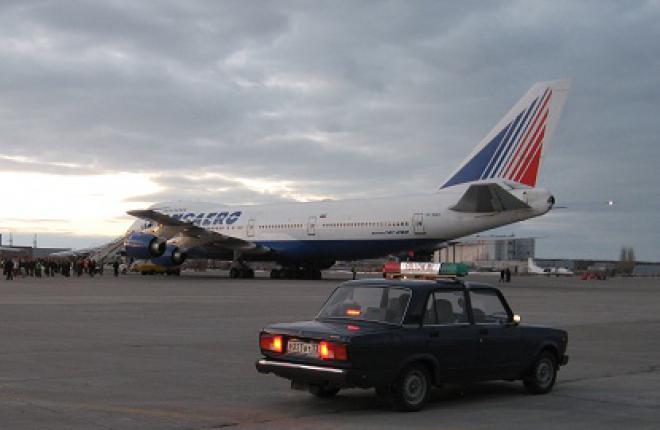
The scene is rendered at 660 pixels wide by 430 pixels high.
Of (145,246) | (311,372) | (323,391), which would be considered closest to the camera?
(311,372)

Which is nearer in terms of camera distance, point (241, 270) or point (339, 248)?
point (339, 248)

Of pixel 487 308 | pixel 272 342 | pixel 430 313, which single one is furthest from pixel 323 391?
pixel 487 308

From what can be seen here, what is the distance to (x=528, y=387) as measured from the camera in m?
10.5

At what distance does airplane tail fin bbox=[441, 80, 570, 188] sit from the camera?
138ft

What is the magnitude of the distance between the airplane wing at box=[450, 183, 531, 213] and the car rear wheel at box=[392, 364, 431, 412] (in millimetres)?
30205

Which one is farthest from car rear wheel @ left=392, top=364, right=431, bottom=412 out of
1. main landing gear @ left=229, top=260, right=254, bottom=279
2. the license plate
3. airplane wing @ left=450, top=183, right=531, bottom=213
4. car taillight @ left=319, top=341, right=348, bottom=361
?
main landing gear @ left=229, top=260, right=254, bottom=279

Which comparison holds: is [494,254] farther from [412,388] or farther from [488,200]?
[412,388]

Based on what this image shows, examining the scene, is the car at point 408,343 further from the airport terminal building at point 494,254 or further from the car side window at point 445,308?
the airport terminal building at point 494,254

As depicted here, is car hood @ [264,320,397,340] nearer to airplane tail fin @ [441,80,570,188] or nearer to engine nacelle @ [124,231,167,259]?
airplane tail fin @ [441,80,570,188]

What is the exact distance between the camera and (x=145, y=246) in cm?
5241

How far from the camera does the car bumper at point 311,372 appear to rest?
865 cm

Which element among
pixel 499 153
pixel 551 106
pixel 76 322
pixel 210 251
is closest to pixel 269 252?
pixel 210 251

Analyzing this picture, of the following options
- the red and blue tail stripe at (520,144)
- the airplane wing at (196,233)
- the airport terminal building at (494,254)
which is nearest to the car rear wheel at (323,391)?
the red and blue tail stripe at (520,144)

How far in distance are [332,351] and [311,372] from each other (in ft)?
1.14
